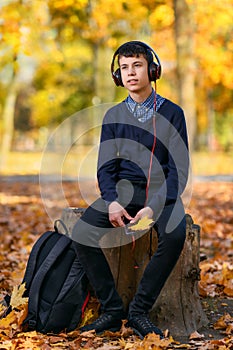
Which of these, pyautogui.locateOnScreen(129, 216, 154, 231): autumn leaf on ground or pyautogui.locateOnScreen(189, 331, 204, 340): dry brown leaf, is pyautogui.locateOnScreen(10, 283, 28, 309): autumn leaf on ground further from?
pyautogui.locateOnScreen(189, 331, 204, 340): dry brown leaf

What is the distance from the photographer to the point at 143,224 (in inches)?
149

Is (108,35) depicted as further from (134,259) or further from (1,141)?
(134,259)

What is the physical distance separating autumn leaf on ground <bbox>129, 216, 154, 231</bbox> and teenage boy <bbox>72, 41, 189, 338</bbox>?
0.03 m

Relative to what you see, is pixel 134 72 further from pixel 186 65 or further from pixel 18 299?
pixel 186 65

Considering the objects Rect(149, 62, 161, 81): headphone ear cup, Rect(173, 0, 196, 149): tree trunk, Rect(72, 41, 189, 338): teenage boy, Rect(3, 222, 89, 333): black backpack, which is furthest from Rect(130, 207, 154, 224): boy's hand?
Rect(173, 0, 196, 149): tree trunk

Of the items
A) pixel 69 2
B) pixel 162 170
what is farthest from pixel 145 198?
pixel 69 2

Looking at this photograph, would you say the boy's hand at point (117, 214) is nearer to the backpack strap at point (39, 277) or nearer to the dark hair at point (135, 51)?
the backpack strap at point (39, 277)

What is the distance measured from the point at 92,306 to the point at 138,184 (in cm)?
90

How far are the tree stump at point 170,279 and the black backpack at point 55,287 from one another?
255 millimetres

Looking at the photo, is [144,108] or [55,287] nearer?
[55,287]

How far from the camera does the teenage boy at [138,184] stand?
3756 mm

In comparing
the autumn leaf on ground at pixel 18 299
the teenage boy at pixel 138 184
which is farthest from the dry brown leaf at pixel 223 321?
the autumn leaf on ground at pixel 18 299

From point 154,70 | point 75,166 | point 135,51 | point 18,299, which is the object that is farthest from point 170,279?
point 75,166

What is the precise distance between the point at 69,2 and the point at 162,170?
10.7 meters
